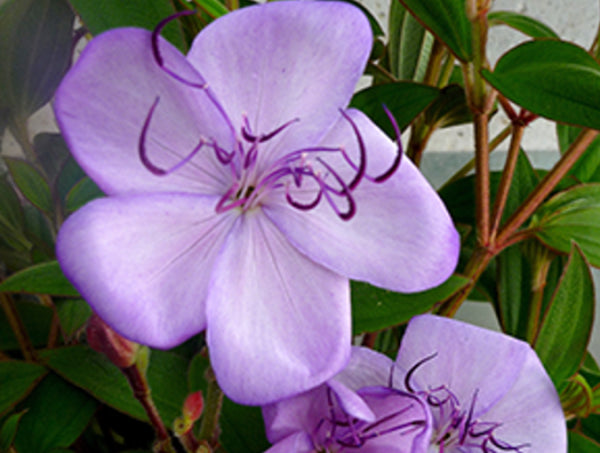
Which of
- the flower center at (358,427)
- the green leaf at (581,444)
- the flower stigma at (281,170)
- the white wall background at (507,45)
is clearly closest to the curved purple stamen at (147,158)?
the flower stigma at (281,170)

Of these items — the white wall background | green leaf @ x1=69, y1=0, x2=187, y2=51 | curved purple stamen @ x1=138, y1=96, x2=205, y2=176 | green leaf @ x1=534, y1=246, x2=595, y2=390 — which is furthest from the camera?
the white wall background

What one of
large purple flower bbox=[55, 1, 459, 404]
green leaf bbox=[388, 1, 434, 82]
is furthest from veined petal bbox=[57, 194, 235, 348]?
→ green leaf bbox=[388, 1, 434, 82]

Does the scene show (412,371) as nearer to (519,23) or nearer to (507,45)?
(519,23)

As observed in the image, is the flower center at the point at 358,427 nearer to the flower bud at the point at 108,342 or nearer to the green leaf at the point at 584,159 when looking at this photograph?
the flower bud at the point at 108,342

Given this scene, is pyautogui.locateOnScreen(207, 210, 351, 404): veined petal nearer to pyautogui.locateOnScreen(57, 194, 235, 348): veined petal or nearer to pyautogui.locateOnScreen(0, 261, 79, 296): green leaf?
pyautogui.locateOnScreen(57, 194, 235, 348): veined petal

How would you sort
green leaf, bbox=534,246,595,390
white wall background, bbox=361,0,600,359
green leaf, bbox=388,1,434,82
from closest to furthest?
green leaf, bbox=534,246,595,390, green leaf, bbox=388,1,434,82, white wall background, bbox=361,0,600,359

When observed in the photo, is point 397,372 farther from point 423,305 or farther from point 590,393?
point 590,393

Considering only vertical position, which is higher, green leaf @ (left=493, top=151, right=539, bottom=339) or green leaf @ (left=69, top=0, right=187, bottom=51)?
green leaf @ (left=69, top=0, right=187, bottom=51)
